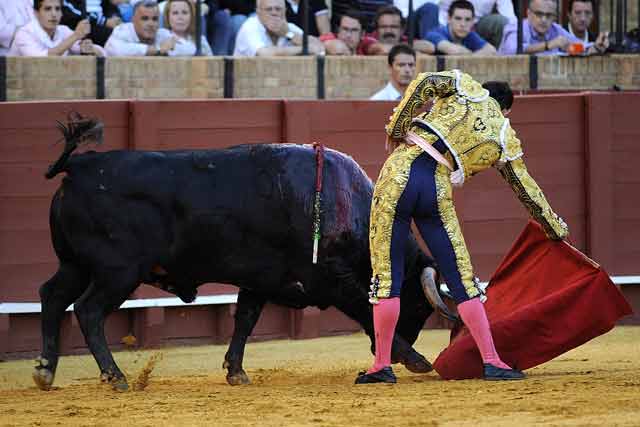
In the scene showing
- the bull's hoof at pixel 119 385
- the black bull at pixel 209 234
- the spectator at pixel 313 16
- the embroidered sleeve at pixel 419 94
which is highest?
the spectator at pixel 313 16

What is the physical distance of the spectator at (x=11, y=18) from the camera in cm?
911

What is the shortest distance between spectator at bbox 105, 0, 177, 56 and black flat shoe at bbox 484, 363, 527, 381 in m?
4.53

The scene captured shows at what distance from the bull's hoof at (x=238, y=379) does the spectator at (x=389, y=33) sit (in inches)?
164

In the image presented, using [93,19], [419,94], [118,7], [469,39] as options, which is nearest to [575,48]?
[469,39]

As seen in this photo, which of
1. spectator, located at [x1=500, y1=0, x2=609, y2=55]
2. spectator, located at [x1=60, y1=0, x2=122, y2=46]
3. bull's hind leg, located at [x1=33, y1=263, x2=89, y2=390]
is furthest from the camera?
spectator, located at [x1=500, y1=0, x2=609, y2=55]

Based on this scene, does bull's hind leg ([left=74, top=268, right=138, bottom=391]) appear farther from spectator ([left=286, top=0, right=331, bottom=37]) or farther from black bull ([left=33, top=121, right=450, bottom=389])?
spectator ([left=286, top=0, right=331, bottom=37])

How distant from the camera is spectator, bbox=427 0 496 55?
1038 cm

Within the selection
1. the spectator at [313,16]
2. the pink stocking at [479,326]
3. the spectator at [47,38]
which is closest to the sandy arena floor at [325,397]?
the pink stocking at [479,326]

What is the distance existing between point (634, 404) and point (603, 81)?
630cm

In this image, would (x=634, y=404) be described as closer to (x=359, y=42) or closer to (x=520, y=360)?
(x=520, y=360)

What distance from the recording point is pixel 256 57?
9797 mm

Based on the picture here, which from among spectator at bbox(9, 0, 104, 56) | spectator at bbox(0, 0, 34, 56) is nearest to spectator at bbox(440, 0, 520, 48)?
spectator at bbox(9, 0, 104, 56)

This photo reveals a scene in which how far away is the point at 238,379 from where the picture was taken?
6.61 meters

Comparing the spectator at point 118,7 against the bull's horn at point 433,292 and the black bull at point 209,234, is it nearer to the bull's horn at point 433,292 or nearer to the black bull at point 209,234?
the black bull at point 209,234
